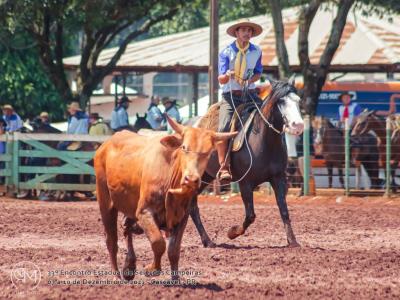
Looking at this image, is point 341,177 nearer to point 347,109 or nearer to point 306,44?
point 347,109

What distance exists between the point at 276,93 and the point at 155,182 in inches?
167

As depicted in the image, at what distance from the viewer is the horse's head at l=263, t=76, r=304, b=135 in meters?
13.0

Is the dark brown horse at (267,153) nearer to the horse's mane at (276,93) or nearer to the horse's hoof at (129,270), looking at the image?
the horse's mane at (276,93)

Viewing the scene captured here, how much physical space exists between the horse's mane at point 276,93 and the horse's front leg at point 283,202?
2.68 feet

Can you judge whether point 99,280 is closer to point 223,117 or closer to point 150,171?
point 150,171

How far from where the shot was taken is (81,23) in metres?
30.7

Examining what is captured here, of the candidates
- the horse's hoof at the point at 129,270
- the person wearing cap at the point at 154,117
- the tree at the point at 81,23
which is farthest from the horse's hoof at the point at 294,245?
the tree at the point at 81,23

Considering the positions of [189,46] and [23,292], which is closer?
[23,292]

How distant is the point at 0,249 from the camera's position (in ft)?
40.6

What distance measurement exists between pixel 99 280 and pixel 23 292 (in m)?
0.92

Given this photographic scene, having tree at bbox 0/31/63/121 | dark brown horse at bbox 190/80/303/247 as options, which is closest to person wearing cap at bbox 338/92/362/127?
dark brown horse at bbox 190/80/303/247

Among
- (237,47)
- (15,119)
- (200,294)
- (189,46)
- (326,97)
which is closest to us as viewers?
(200,294)

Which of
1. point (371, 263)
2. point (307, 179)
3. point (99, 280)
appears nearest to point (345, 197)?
point (307, 179)

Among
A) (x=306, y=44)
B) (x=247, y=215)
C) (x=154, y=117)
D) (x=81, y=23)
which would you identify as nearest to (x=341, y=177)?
Answer: (x=306, y=44)
